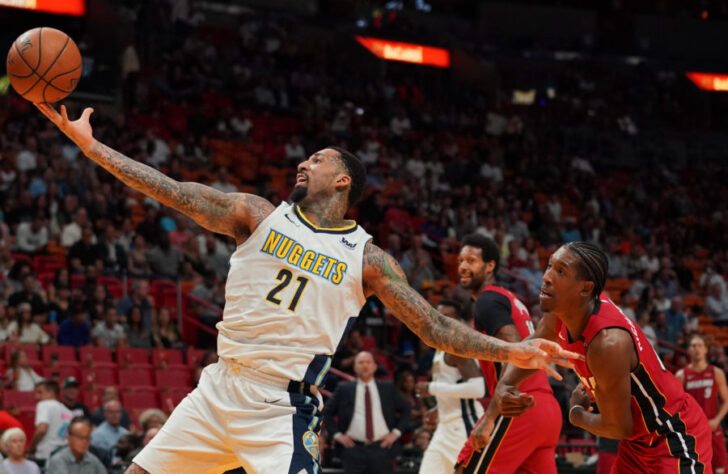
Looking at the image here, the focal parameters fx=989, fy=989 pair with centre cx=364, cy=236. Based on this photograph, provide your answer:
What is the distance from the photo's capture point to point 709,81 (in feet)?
97.1

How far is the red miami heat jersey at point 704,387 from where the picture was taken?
10.3 m

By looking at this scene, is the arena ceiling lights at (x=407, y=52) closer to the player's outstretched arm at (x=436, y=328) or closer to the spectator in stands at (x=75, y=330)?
the spectator in stands at (x=75, y=330)

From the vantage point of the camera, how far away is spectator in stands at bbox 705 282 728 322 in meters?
18.8

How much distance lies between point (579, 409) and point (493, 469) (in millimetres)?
1016

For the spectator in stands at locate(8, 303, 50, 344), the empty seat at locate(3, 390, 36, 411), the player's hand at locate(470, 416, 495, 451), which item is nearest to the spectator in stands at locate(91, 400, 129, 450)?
the empty seat at locate(3, 390, 36, 411)

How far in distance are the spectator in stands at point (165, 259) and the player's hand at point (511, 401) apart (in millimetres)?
9182

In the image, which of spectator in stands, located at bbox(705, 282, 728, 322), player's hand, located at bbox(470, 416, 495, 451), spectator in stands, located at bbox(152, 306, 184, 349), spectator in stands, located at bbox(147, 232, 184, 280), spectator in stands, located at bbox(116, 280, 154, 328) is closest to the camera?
player's hand, located at bbox(470, 416, 495, 451)

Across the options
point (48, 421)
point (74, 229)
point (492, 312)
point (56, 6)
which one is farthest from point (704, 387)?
point (56, 6)

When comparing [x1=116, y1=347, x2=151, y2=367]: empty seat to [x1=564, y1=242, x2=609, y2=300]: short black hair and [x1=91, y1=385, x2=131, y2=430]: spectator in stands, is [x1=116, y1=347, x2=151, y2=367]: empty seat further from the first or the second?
[x1=564, y1=242, x2=609, y2=300]: short black hair

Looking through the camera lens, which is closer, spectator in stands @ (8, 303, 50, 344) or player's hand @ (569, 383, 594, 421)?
player's hand @ (569, 383, 594, 421)

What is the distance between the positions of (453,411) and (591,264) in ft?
10.6

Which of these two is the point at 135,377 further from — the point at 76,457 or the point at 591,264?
the point at 591,264

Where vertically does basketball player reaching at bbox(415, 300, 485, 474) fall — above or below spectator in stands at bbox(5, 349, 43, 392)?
above

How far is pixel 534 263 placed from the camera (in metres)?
17.9
